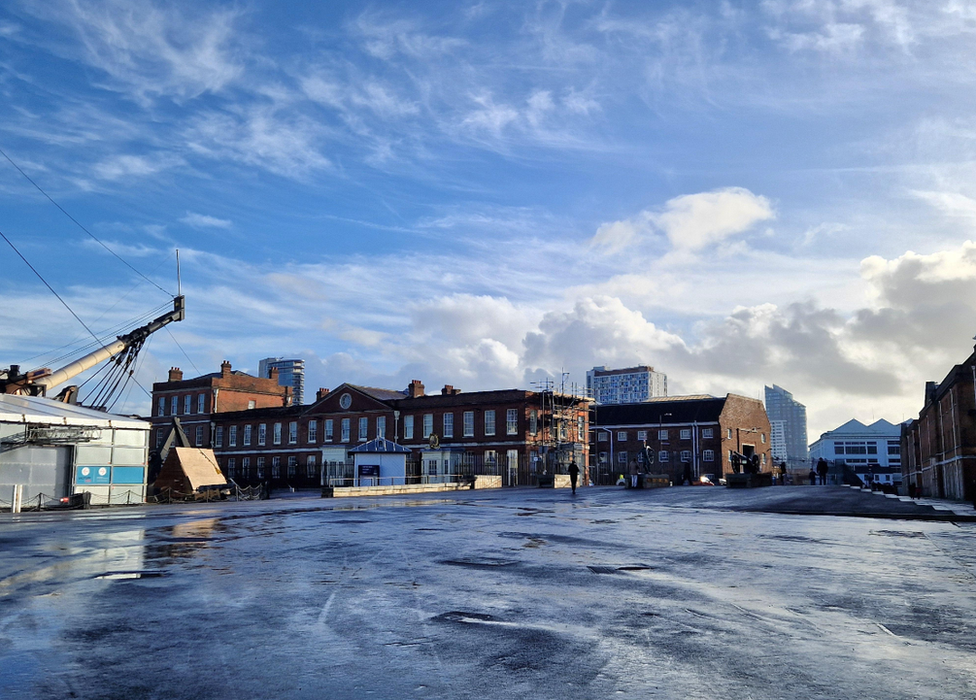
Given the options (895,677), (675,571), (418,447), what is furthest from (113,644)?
(418,447)

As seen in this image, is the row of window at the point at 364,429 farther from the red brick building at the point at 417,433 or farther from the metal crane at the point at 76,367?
the metal crane at the point at 76,367

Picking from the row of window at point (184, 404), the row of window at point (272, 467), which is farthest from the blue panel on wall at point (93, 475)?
the row of window at point (184, 404)

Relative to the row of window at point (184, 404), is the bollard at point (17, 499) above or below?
below

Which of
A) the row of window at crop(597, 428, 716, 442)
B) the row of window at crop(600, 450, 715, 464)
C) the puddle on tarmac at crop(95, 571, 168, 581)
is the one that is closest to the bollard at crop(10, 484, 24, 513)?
the puddle on tarmac at crop(95, 571, 168, 581)

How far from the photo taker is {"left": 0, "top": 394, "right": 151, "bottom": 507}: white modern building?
3075 centimetres

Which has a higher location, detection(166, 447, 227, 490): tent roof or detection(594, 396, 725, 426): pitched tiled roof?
detection(594, 396, 725, 426): pitched tiled roof

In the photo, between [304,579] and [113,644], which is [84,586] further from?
[113,644]

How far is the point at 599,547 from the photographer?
532 inches

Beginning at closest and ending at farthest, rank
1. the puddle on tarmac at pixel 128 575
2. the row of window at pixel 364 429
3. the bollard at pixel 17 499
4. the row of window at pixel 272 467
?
the puddle on tarmac at pixel 128 575 < the bollard at pixel 17 499 < the row of window at pixel 364 429 < the row of window at pixel 272 467

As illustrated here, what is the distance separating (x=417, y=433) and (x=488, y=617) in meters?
60.7

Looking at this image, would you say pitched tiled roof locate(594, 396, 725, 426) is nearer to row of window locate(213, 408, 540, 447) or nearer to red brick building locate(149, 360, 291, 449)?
row of window locate(213, 408, 540, 447)

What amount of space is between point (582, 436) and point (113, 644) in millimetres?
65103

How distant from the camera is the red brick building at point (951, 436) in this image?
27.3 meters

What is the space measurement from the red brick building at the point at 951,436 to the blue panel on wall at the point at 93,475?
33302mm
